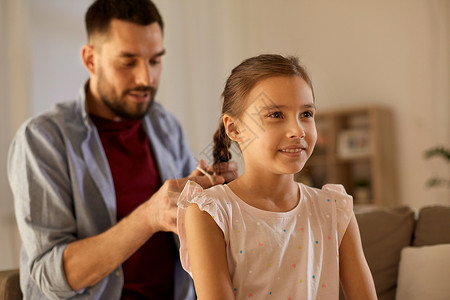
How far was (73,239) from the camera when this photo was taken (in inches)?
67.4

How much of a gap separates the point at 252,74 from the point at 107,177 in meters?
0.90

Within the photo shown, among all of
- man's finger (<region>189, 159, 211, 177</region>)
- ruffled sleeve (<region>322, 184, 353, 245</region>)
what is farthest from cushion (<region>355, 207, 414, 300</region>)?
man's finger (<region>189, 159, 211, 177</region>)

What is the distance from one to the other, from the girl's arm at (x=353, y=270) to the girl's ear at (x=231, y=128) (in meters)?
0.35

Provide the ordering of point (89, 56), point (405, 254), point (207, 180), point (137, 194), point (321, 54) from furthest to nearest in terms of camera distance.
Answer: point (321, 54), point (89, 56), point (137, 194), point (405, 254), point (207, 180)

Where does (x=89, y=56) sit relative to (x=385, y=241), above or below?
above

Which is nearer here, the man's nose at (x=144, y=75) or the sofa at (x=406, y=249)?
the sofa at (x=406, y=249)

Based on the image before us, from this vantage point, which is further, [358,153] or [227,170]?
[358,153]

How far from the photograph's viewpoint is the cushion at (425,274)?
1.56 meters

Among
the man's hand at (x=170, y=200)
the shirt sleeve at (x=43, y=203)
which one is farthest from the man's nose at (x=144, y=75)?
the man's hand at (x=170, y=200)

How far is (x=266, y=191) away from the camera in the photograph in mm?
1165

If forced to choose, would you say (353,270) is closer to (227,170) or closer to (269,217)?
(269,217)

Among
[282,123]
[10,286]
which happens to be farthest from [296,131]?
[10,286]

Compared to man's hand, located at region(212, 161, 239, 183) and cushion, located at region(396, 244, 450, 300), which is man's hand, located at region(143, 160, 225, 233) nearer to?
man's hand, located at region(212, 161, 239, 183)

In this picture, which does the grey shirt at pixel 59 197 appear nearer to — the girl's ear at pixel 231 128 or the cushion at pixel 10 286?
the cushion at pixel 10 286
